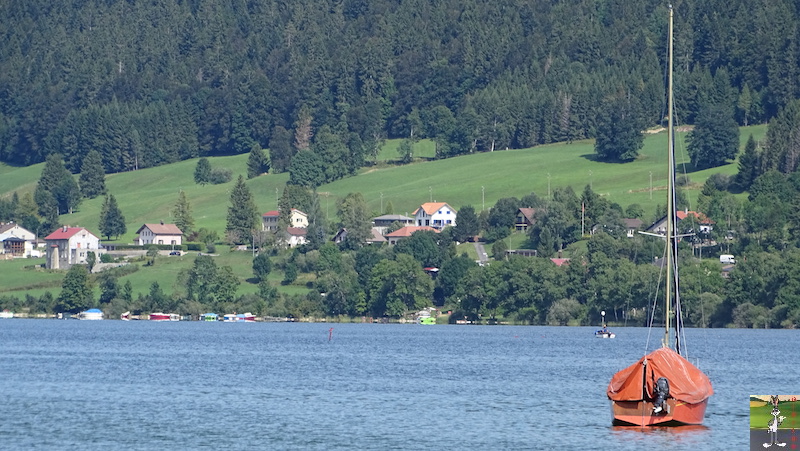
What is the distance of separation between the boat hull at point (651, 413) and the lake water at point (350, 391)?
17.1 inches

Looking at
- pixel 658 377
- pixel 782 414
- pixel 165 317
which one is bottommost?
pixel 782 414

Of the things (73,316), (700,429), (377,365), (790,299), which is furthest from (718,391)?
(73,316)

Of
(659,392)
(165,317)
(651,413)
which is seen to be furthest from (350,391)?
(165,317)

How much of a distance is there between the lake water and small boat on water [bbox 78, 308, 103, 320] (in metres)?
54.4

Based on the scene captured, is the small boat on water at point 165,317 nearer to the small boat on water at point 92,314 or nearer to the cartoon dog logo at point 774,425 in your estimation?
the small boat on water at point 92,314

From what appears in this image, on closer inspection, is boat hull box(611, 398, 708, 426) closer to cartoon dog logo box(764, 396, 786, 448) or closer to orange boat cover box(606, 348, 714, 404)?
orange boat cover box(606, 348, 714, 404)

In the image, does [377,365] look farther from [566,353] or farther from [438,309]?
[438,309]

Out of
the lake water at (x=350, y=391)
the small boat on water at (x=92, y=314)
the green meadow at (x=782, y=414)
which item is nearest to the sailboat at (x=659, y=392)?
the lake water at (x=350, y=391)

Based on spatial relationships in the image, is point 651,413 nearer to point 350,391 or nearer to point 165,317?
point 350,391

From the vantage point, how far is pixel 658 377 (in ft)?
186

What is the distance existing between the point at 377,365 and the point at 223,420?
118 feet

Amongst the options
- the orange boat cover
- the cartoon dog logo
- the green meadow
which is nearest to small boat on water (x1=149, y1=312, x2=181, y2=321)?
the orange boat cover

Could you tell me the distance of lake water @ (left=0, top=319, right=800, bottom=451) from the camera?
58375 millimetres

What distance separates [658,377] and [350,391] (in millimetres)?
25485
